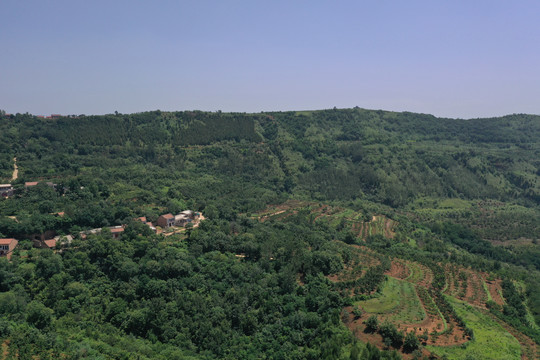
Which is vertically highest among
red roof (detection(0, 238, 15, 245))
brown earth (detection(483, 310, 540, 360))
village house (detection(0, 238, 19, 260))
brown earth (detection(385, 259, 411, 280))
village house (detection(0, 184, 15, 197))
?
village house (detection(0, 184, 15, 197))

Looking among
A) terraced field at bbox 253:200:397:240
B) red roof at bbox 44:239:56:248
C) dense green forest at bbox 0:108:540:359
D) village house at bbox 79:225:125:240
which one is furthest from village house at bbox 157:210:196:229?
red roof at bbox 44:239:56:248

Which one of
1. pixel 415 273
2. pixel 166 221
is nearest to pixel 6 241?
pixel 166 221

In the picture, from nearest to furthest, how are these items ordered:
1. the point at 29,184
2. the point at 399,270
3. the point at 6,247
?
1. the point at 6,247
2. the point at 399,270
3. the point at 29,184

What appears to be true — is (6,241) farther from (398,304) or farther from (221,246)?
(398,304)

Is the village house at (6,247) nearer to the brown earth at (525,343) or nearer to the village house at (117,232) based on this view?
the village house at (117,232)

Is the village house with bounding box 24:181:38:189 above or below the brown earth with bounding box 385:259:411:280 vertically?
above

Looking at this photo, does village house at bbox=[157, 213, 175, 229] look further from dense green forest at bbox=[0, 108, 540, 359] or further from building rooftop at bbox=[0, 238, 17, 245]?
building rooftop at bbox=[0, 238, 17, 245]

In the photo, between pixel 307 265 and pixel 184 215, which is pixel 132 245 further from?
pixel 307 265
